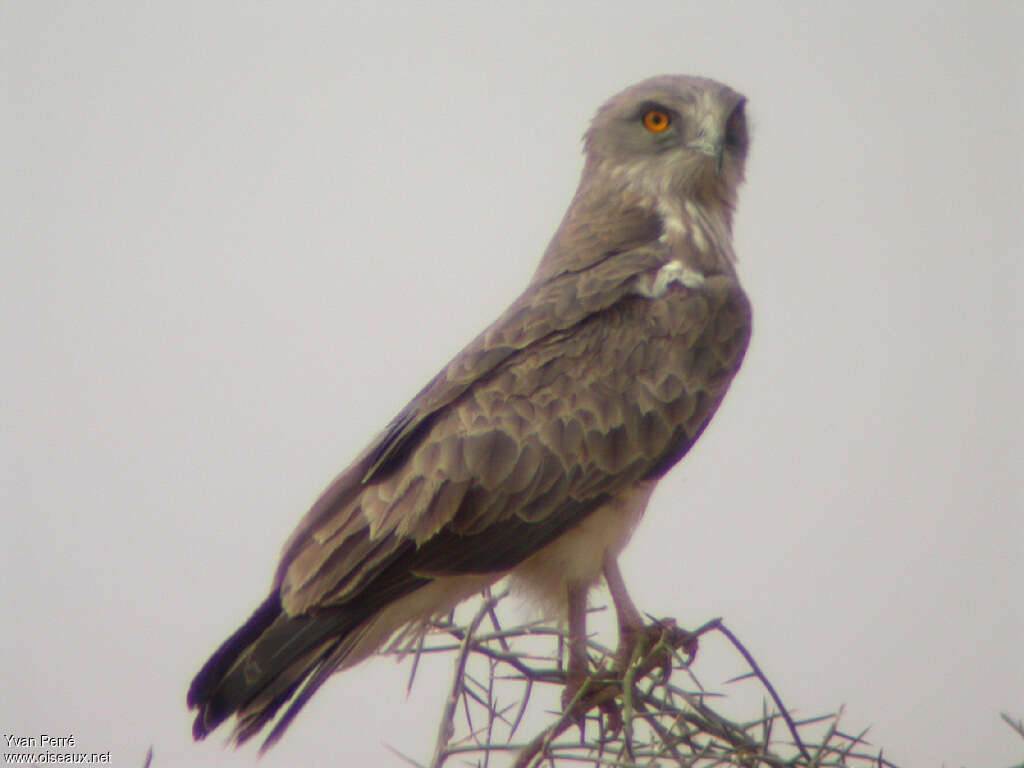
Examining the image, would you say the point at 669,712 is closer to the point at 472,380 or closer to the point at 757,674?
the point at 757,674

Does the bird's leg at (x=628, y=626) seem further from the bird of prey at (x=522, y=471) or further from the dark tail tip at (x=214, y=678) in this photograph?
the dark tail tip at (x=214, y=678)

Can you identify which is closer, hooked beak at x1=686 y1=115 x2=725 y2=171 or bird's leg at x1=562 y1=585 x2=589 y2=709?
bird's leg at x1=562 y1=585 x2=589 y2=709

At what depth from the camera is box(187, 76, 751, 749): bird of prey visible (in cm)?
379

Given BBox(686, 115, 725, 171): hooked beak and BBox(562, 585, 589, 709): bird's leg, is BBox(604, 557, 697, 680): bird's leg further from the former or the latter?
BBox(686, 115, 725, 171): hooked beak

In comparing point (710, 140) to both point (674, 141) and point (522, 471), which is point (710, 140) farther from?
point (522, 471)

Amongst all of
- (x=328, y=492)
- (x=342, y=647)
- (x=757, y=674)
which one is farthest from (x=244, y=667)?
(x=757, y=674)

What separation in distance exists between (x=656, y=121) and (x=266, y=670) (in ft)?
9.84

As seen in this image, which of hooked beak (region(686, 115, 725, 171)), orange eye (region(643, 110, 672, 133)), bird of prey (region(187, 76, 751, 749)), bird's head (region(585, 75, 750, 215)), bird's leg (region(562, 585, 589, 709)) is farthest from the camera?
orange eye (region(643, 110, 672, 133))

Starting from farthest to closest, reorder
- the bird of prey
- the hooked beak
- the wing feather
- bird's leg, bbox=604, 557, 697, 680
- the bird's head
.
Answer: the bird's head
the hooked beak
bird's leg, bbox=604, 557, 697, 680
the wing feather
the bird of prey

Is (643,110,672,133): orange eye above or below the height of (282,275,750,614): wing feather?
above

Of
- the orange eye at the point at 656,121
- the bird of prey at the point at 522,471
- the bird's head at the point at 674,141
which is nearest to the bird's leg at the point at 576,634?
the bird of prey at the point at 522,471

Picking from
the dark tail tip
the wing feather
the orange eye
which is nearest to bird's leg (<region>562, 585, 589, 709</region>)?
the wing feather

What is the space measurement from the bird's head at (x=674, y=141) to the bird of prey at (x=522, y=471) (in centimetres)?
33

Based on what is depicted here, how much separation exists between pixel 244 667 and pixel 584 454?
132 cm
